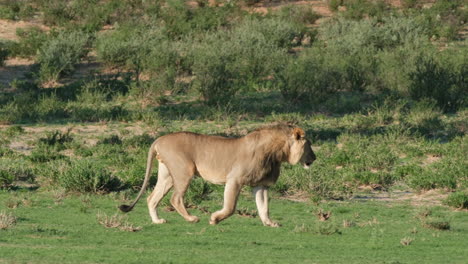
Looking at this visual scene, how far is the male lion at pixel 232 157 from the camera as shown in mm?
11477

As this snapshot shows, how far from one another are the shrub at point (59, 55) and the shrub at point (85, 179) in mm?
13337

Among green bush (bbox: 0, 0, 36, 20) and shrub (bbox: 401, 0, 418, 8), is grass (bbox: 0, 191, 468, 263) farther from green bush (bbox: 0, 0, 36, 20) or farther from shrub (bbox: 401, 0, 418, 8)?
shrub (bbox: 401, 0, 418, 8)

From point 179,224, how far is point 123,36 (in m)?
21.5

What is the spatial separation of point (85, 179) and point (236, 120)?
9.29 meters

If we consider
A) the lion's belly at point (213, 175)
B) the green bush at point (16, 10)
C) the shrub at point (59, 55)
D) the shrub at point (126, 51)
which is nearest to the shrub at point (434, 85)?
the shrub at point (126, 51)

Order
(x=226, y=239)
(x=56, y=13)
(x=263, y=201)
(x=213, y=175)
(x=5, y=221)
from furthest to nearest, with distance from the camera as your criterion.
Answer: (x=56, y=13)
(x=263, y=201)
(x=213, y=175)
(x=5, y=221)
(x=226, y=239)

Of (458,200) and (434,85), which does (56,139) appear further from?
(434,85)

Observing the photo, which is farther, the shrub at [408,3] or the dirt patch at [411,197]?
the shrub at [408,3]

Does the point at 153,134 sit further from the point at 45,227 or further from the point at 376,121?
the point at 45,227

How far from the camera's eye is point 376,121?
24.2 metres

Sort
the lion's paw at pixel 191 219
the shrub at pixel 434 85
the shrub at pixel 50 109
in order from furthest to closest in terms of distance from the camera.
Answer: the shrub at pixel 434 85 < the shrub at pixel 50 109 < the lion's paw at pixel 191 219

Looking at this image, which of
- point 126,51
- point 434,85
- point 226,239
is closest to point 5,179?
point 226,239

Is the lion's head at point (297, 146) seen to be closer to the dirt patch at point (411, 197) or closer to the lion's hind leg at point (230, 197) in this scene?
the lion's hind leg at point (230, 197)

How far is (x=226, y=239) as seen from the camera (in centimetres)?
1104
